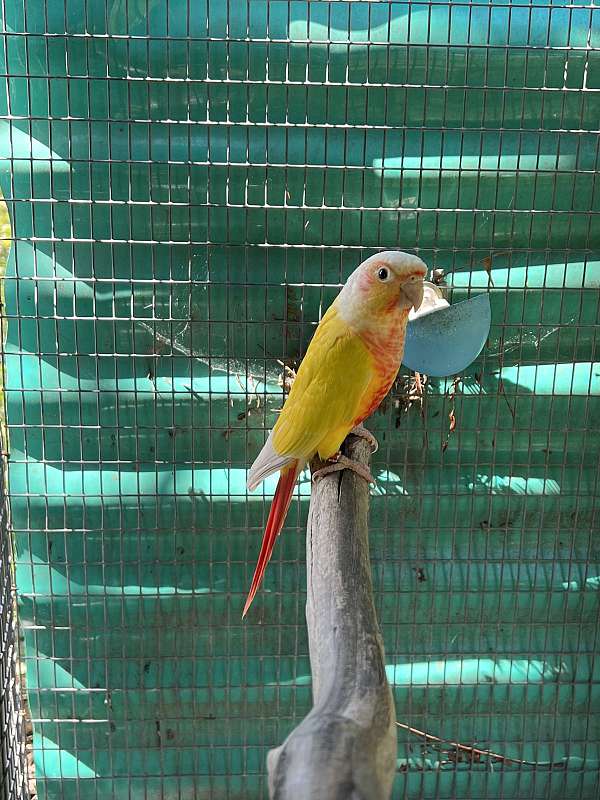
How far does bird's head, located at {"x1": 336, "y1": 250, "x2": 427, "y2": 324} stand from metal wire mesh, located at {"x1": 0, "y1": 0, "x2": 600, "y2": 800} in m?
0.31

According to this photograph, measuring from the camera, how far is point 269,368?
1.68 metres

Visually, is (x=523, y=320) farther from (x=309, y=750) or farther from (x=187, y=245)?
(x=309, y=750)

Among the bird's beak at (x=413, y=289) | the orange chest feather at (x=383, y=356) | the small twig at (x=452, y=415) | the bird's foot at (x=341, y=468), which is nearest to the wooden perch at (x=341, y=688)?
the bird's foot at (x=341, y=468)

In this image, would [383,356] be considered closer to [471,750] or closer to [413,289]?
[413,289]

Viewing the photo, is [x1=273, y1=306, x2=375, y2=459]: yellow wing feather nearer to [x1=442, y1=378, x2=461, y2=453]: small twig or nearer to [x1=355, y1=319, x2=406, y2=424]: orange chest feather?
[x1=355, y1=319, x2=406, y2=424]: orange chest feather

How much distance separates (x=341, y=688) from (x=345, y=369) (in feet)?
2.34

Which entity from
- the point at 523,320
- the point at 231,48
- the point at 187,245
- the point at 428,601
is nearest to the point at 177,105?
the point at 231,48

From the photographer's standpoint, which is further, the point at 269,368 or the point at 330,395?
the point at 269,368

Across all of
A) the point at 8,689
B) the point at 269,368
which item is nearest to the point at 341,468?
the point at 269,368

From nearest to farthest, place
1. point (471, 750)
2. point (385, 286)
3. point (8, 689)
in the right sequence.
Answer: point (385, 286), point (8, 689), point (471, 750)

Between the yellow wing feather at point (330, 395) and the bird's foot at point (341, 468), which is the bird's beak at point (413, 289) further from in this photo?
the bird's foot at point (341, 468)

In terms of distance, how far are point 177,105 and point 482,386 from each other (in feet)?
3.00

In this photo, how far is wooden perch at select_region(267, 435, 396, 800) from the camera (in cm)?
58

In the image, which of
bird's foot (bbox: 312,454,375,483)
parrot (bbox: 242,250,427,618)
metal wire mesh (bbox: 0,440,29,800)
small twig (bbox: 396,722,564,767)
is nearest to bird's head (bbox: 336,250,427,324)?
parrot (bbox: 242,250,427,618)
